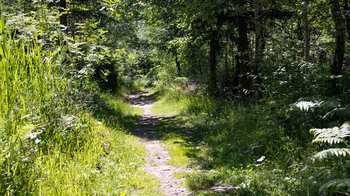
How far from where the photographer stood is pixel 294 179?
3.40m

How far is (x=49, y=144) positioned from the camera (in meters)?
3.86

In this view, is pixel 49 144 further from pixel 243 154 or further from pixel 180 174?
pixel 243 154

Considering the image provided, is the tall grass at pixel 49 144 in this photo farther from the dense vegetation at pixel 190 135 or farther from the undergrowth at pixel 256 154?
the undergrowth at pixel 256 154

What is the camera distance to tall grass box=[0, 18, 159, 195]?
115 inches

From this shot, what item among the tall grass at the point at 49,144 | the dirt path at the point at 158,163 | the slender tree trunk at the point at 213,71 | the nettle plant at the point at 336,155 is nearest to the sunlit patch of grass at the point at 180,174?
the dirt path at the point at 158,163

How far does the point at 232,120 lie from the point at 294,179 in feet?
13.4

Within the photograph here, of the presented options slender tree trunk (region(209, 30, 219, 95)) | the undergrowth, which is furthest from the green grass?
slender tree trunk (region(209, 30, 219, 95))

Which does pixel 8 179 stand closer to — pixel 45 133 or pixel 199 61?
pixel 45 133

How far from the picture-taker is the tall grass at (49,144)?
292 cm

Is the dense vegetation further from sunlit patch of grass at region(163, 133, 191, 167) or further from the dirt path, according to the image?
the dirt path

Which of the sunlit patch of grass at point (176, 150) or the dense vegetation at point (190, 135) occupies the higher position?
the dense vegetation at point (190, 135)

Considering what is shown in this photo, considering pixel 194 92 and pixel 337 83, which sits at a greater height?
pixel 337 83

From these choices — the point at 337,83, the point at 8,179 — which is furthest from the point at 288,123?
the point at 8,179

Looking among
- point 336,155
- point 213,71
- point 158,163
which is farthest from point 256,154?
point 213,71
